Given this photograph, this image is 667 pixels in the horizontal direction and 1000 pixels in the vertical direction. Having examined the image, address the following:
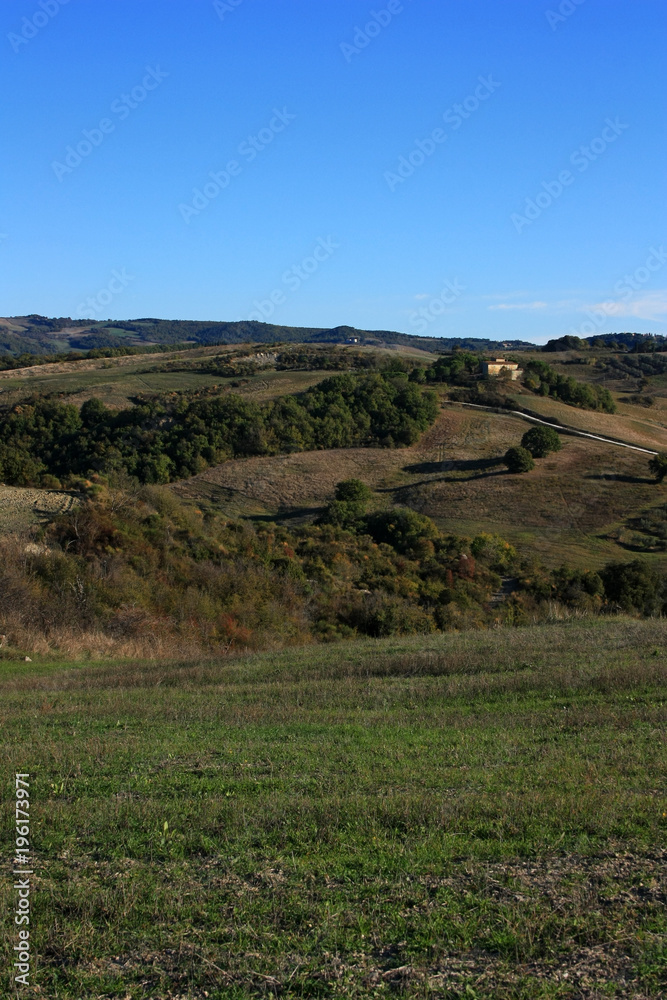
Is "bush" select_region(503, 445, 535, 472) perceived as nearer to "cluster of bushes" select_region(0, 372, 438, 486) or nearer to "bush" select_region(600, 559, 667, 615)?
"cluster of bushes" select_region(0, 372, 438, 486)

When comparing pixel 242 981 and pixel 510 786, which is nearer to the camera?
pixel 242 981

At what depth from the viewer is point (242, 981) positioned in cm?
371

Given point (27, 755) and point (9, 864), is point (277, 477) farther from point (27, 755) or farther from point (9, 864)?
point (9, 864)

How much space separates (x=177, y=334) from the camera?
14338cm

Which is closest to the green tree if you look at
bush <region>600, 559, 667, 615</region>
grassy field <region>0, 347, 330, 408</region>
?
bush <region>600, 559, 667, 615</region>

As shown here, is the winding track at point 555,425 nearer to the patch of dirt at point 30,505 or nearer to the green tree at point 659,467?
the green tree at point 659,467

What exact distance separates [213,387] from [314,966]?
56583mm

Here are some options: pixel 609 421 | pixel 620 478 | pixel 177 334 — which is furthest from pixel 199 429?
pixel 177 334

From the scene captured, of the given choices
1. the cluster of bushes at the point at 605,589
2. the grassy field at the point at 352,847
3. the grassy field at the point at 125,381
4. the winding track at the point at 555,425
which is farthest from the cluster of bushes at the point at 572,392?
the grassy field at the point at 352,847

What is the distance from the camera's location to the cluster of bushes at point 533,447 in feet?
130

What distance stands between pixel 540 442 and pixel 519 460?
233cm

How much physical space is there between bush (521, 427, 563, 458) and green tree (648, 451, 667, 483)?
16.7 feet

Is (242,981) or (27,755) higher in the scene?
(242,981)

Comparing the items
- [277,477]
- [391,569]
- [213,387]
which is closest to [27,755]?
[391,569]
